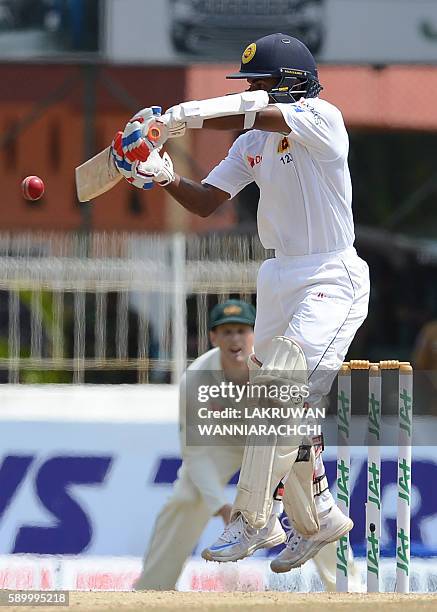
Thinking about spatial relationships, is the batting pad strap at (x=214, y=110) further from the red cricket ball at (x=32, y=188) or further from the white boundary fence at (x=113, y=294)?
the white boundary fence at (x=113, y=294)

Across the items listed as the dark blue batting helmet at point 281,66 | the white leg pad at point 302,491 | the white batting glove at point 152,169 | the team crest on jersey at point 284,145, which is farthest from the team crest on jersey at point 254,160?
the white leg pad at point 302,491

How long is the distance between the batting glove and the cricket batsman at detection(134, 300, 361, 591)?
201 centimetres

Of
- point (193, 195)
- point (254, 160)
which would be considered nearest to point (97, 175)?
point (193, 195)

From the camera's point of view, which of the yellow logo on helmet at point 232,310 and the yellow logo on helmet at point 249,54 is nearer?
the yellow logo on helmet at point 249,54

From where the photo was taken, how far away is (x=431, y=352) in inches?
402

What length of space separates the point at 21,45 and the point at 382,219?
146 inches

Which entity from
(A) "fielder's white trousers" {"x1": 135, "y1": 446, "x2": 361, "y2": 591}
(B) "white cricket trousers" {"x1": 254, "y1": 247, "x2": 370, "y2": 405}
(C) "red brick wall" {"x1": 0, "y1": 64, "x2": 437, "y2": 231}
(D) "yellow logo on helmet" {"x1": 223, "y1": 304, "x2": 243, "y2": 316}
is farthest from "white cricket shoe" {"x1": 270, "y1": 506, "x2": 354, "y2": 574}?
(C) "red brick wall" {"x1": 0, "y1": 64, "x2": 437, "y2": 231}

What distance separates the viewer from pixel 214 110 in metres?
4.64

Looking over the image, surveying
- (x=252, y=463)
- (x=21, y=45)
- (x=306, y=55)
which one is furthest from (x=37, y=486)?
(x=21, y=45)

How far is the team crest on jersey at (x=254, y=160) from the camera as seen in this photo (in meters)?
5.11

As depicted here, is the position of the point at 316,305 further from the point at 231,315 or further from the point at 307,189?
the point at 231,315

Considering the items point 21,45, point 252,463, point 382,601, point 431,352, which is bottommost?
point 431,352

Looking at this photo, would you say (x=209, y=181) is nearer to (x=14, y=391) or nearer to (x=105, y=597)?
(x=105, y=597)

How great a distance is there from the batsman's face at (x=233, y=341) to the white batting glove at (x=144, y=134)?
2.17 metres
